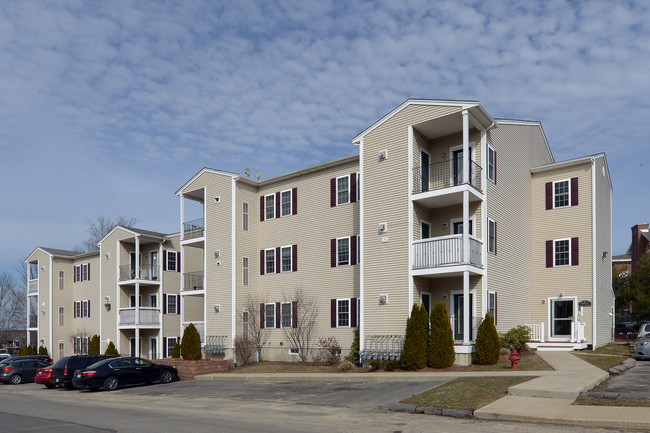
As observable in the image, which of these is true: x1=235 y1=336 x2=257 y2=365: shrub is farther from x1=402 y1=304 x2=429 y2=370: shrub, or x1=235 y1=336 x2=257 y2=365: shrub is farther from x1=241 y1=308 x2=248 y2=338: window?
x1=402 y1=304 x2=429 y2=370: shrub

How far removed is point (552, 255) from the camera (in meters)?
27.7

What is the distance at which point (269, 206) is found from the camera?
31859mm

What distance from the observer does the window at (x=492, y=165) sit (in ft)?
80.8

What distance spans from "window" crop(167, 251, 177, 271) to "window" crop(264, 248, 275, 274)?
11.1m

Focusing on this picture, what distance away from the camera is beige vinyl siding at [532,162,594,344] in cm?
2658

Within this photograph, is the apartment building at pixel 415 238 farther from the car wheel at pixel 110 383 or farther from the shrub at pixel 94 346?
the shrub at pixel 94 346

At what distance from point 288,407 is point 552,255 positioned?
54.2 ft

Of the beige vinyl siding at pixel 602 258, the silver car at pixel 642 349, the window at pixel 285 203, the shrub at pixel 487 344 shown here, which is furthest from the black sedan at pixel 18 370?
the silver car at pixel 642 349

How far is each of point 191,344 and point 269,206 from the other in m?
8.09

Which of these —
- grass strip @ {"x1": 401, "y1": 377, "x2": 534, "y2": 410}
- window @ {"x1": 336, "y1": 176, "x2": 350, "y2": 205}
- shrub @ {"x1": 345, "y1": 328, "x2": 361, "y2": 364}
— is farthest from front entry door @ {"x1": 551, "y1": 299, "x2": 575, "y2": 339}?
grass strip @ {"x1": 401, "y1": 377, "x2": 534, "y2": 410}

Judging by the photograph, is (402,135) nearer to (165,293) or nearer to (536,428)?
(536,428)

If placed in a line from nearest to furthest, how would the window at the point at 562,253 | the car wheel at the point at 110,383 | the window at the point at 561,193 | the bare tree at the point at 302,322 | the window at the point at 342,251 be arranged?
the car wheel at the point at 110,383
the window at the point at 562,253
the window at the point at 561,193
the window at the point at 342,251
the bare tree at the point at 302,322

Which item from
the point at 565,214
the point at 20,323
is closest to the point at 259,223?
the point at 565,214

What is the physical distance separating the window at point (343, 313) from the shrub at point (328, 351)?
79cm
